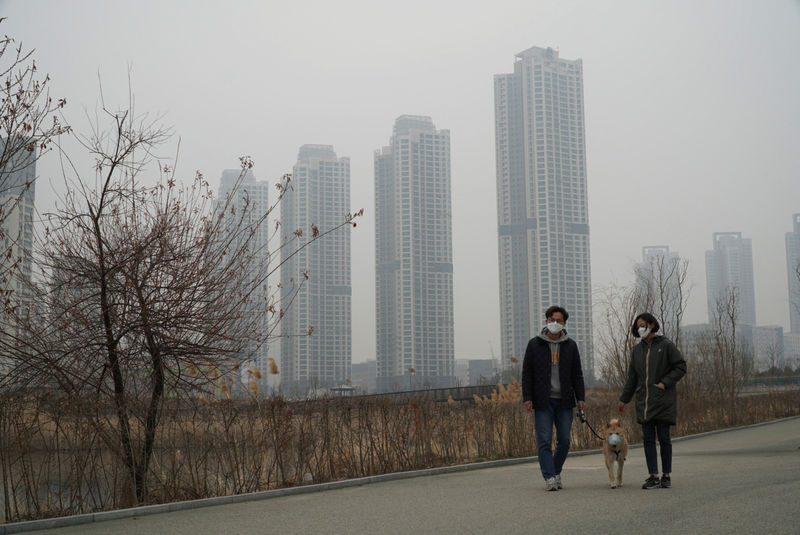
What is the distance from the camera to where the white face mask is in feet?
28.5

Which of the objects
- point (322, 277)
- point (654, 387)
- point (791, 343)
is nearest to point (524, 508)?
point (654, 387)

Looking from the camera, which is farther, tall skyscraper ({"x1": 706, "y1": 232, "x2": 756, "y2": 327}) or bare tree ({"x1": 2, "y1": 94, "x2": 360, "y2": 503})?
tall skyscraper ({"x1": 706, "y1": 232, "x2": 756, "y2": 327})

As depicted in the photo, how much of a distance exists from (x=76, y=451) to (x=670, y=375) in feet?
22.2

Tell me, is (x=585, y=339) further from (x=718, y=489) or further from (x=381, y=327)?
(x=718, y=489)

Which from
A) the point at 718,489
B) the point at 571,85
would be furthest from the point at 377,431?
the point at 571,85

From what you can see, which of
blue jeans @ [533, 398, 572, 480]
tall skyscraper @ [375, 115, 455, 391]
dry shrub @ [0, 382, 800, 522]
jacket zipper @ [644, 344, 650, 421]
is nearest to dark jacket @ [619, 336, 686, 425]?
jacket zipper @ [644, 344, 650, 421]

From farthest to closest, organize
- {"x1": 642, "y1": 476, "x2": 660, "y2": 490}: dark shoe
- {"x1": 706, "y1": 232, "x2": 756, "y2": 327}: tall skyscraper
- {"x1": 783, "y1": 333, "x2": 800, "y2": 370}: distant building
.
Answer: {"x1": 706, "y1": 232, "x2": 756, "y2": 327}: tall skyscraper → {"x1": 783, "y1": 333, "x2": 800, "y2": 370}: distant building → {"x1": 642, "y1": 476, "x2": 660, "y2": 490}: dark shoe

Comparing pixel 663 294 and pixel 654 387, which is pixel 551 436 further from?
pixel 663 294

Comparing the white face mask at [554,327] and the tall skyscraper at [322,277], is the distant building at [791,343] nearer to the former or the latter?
the tall skyscraper at [322,277]

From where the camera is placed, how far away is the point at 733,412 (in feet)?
74.3

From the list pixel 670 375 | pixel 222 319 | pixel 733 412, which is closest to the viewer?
pixel 670 375

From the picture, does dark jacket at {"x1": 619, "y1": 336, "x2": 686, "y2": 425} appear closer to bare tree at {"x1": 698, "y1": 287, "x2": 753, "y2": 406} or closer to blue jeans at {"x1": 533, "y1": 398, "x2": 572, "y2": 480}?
blue jeans at {"x1": 533, "y1": 398, "x2": 572, "y2": 480}

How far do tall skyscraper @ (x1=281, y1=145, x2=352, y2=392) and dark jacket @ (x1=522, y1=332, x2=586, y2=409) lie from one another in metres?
81.6

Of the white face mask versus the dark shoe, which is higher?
the white face mask
